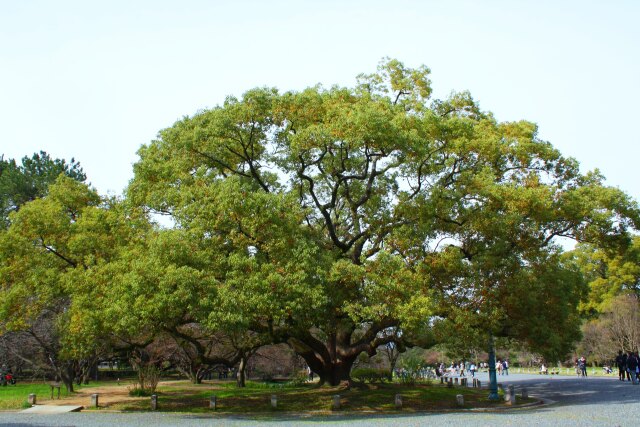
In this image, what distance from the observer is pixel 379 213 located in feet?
68.9

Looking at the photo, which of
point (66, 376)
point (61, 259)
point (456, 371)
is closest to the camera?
point (61, 259)

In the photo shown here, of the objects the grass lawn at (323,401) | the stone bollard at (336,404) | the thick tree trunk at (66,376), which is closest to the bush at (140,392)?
the grass lawn at (323,401)

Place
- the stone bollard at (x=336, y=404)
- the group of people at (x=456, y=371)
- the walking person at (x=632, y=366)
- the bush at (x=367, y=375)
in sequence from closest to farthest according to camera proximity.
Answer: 1. the stone bollard at (x=336, y=404)
2. the walking person at (x=632, y=366)
3. the bush at (x=367, y=375)
4. the group of people at (x=456, y=371)

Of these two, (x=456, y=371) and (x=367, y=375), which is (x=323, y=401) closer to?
(x=367, y=375)

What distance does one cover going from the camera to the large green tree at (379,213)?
17594mm


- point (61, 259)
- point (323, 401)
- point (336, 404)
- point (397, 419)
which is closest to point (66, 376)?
point (61, 259)

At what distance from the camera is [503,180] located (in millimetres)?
22234

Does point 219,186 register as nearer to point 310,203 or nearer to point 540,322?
point 310,203

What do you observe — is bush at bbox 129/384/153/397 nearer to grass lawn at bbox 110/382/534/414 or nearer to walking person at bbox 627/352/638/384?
grass lawn at bbox 110/382/534/414

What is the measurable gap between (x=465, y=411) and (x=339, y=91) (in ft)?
41.5

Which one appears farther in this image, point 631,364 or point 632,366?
point 631,364

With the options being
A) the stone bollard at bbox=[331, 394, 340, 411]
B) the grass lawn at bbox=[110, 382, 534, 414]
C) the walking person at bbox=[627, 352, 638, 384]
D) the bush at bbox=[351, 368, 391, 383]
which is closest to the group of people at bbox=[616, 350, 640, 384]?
the walking person at bbox=[627, 352, 638, 384]

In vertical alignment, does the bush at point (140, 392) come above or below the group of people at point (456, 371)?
above

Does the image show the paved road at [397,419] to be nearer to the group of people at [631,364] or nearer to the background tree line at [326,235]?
the background tree line at [326,235]
